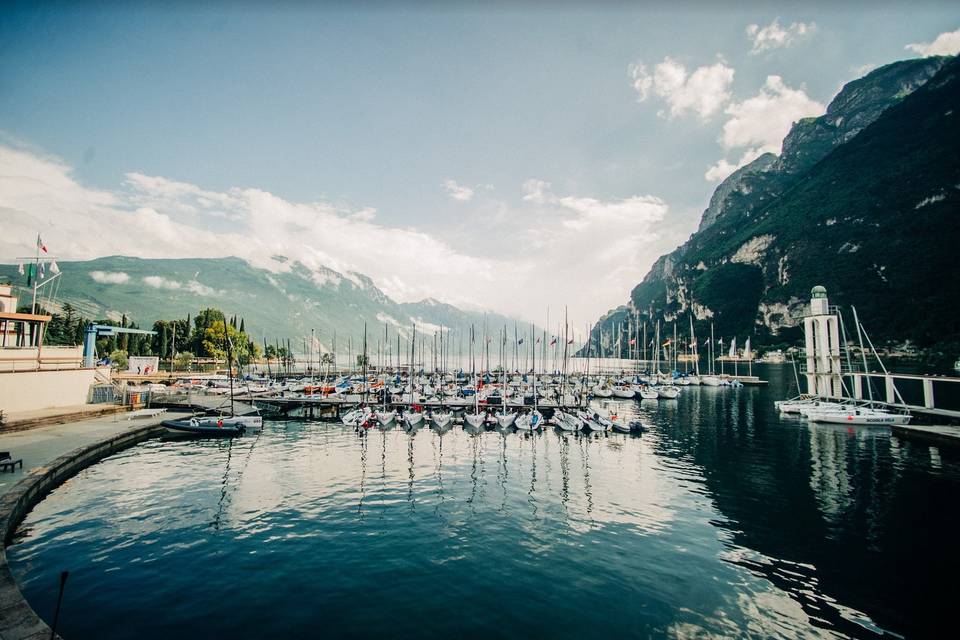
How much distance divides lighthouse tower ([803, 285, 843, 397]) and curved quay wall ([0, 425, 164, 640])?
8270 centimetres

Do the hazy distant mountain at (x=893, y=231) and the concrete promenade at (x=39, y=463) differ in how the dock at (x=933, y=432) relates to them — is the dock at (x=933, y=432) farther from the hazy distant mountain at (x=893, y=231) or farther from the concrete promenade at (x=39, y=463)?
the hazy distant mountain at (x=893, y=231)

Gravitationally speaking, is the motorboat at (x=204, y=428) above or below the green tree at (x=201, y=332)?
below

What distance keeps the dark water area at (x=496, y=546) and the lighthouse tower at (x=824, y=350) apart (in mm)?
28935

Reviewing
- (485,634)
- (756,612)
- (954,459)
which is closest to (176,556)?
(485,634)

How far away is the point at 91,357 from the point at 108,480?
37.7 m

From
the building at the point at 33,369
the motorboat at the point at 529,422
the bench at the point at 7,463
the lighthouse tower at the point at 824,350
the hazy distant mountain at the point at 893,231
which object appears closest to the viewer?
the bench at the point at 7,463

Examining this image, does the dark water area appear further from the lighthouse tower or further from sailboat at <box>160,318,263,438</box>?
the lighthouse tower

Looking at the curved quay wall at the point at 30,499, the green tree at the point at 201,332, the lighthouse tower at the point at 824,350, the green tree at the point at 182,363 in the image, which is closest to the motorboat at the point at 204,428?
the curved quay wall at the point at 30,499

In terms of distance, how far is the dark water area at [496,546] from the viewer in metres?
14.0

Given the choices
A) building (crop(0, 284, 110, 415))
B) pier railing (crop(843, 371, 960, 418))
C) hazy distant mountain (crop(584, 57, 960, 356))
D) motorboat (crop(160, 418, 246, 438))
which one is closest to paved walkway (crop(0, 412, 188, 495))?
motorboat (crop(160, 418, 246, 438))

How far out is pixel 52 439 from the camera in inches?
1300

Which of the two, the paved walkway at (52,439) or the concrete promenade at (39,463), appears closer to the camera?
the concrete promenade at (39,463)

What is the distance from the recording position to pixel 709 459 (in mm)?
36438

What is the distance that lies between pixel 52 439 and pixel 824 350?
94661mm
